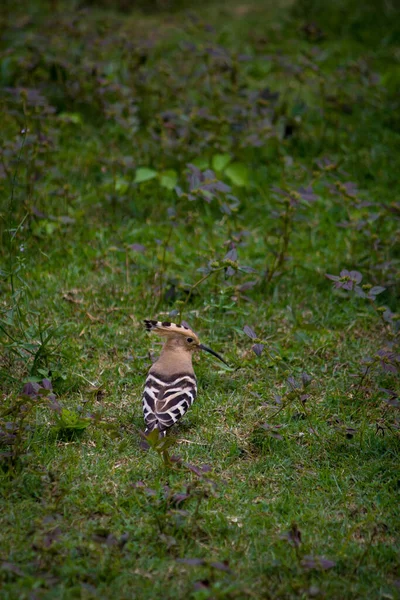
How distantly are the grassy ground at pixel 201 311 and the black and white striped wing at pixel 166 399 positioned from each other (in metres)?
0.17

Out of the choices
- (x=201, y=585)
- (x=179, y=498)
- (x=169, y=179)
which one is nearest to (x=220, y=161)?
(x=169, y=179)

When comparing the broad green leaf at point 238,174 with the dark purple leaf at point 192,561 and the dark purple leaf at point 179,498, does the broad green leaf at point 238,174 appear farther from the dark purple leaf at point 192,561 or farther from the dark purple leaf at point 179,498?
the dark purple leaf at point 192,561

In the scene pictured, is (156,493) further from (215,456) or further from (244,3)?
(244,3)

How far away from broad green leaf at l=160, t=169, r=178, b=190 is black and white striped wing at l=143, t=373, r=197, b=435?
2.34 m

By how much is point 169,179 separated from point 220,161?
0.48 metres

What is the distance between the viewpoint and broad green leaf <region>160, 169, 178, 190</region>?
20.5ft

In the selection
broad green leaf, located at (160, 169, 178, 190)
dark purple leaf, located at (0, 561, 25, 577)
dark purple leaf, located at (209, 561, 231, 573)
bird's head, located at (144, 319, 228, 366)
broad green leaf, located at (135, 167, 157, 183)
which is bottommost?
broad green leaf, located at (160, 169, 178, 190)

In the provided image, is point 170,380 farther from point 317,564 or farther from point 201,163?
point 201,163

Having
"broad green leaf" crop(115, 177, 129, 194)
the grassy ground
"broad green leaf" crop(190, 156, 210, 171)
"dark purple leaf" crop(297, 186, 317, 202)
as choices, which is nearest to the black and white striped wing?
the grassy ground

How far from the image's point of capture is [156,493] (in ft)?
11.6

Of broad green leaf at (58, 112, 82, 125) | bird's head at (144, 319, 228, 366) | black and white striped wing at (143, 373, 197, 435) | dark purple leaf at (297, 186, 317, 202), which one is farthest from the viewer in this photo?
broad green leaf at (58, 112, 82, 125)

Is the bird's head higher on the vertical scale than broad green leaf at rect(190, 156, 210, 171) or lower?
higher

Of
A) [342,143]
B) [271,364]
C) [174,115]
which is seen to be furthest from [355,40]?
[271,364]

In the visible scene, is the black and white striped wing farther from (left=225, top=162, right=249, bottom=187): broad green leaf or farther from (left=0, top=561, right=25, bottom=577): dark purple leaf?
(left=225, top=162, right=249, bottom=187): broad green leaf
